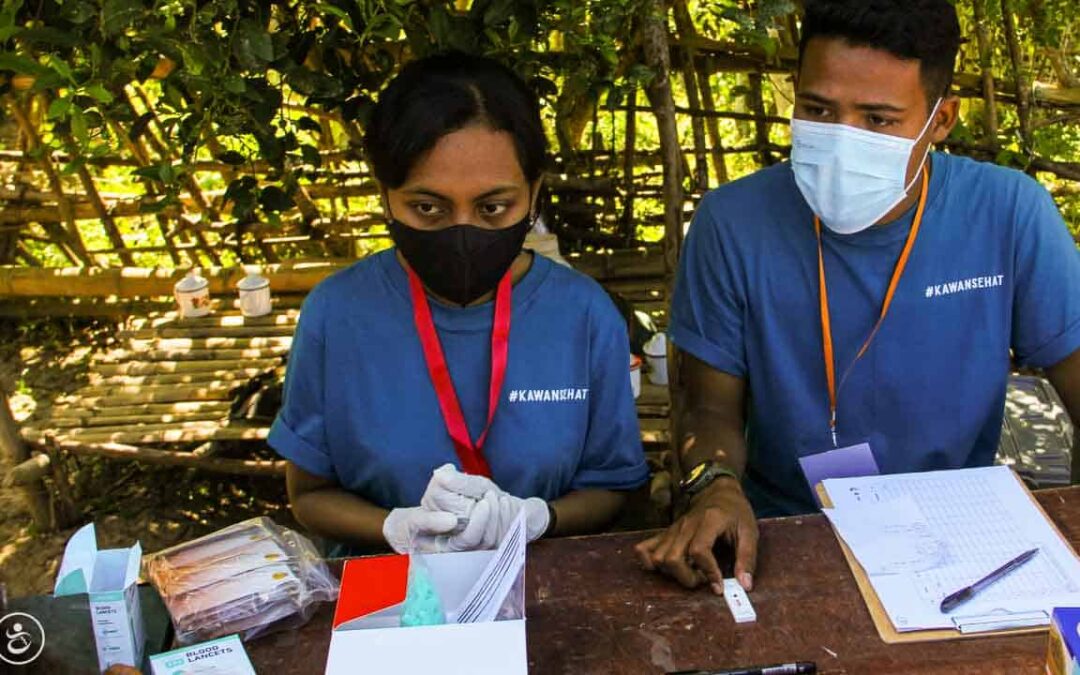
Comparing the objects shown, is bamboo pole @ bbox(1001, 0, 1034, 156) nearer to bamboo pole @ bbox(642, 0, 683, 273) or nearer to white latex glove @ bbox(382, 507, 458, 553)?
bamboo pole @ bbox(642, 0, 683, 273)

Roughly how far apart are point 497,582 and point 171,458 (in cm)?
293

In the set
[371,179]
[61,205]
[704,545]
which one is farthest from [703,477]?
[61,205]

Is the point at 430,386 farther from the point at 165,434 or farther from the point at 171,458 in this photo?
the point at 171,458

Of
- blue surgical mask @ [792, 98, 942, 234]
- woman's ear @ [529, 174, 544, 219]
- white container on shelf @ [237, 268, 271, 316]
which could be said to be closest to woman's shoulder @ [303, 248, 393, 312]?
woman's ear @ [529, 174, 544, 219]

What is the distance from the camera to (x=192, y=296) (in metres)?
4.52

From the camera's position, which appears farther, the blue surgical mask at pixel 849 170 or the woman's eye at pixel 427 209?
the blue surgical mask at pixel 849 170

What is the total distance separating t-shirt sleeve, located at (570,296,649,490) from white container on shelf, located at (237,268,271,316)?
8.78ft

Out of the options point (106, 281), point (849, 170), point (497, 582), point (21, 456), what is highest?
point (849, 170)

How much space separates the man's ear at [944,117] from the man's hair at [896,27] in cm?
8

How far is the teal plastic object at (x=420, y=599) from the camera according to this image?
1410mm

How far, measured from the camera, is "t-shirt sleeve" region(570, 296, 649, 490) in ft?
7.04

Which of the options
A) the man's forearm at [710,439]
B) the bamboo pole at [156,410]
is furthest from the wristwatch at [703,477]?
the bamboo pole at [156,410]

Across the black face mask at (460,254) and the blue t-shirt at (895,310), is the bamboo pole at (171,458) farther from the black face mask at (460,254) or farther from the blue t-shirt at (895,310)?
the blue t-shirt at (895,310)

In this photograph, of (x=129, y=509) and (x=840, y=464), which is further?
(x=129, y=509)
